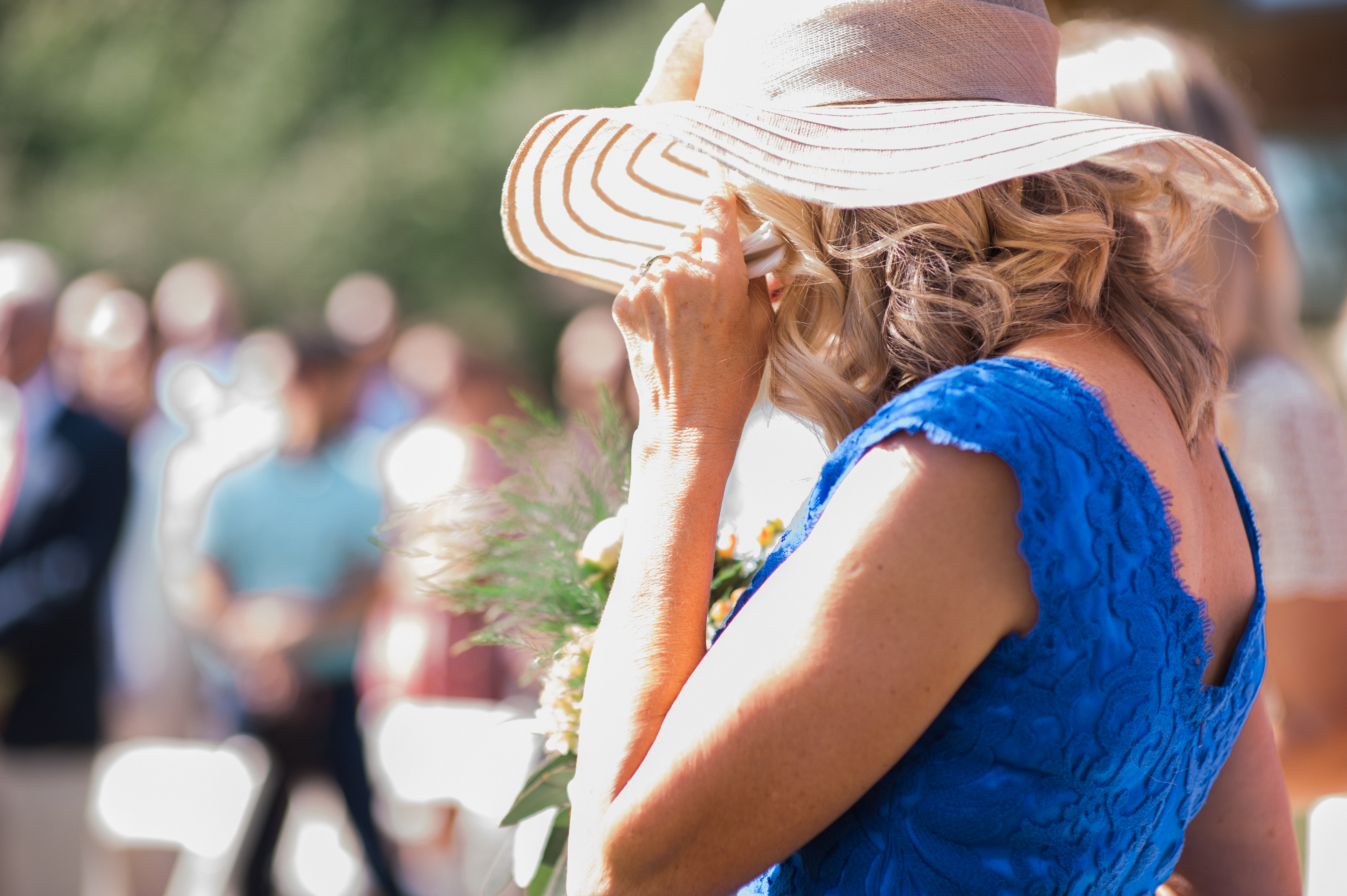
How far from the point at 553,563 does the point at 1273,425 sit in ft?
4.46

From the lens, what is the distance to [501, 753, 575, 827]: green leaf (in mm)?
1511

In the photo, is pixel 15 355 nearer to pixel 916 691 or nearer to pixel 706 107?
pixel 706 107

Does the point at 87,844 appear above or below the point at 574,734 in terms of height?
below

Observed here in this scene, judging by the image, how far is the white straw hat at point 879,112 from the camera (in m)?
1.17

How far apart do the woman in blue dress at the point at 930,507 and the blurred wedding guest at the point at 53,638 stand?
3.82m

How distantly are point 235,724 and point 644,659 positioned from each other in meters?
4.17

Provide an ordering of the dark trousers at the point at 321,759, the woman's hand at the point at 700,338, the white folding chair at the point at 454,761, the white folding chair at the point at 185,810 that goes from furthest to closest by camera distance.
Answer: the dark trousers at the point at 321,759 < the white folding chair at the point at 185,810 < the white folding chair at the point at 454,761 < the woman's hand at the point at 700,338

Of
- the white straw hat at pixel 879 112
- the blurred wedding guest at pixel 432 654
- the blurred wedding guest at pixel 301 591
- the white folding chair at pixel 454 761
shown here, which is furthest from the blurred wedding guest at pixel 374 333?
the white straw hat at pixel 879 112

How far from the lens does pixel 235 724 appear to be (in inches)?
191

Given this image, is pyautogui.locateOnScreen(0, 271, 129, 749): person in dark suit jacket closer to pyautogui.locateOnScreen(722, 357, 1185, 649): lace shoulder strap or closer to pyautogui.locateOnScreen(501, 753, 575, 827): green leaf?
pyautogui.locateOnScreen(501, 753, 575, 827): green leaf

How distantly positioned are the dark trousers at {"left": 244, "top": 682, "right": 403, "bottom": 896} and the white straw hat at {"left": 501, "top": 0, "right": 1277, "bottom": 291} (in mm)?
3687

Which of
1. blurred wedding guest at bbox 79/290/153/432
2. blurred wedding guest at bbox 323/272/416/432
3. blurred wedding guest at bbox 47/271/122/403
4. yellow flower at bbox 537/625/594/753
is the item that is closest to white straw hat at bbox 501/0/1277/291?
Answer: yellow flower at bbox 537/625/594/753

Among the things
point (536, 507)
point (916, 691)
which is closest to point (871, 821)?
point (916, 691)

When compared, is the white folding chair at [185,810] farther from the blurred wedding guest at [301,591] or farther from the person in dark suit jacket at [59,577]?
the person in dark suit jacket at [59,577]
